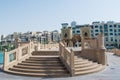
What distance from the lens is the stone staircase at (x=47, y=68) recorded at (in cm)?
1106

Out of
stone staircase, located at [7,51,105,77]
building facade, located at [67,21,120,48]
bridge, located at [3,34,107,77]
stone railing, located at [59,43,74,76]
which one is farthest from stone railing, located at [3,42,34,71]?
building facade, located at [67,21,120,48]

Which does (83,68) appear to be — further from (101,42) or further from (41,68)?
(101,42)

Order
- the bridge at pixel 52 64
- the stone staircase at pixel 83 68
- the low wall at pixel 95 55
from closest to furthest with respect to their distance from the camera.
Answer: the bridge at pixel 52 64, the stone staircase at pixel 83 68, the low wall at pixel 95 55

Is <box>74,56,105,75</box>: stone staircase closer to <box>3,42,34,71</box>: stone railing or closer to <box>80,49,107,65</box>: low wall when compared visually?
<box>80,49,107,65</box>: low wall

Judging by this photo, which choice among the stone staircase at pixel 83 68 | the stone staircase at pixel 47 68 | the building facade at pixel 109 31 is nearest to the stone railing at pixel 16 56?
the stone staircase at pixel 47 68

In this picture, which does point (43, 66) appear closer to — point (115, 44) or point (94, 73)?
point (94, 73)

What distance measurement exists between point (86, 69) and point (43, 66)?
276cm

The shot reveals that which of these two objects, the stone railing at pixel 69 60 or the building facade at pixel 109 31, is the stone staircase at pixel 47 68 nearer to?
the stone railing at pixel 69 60

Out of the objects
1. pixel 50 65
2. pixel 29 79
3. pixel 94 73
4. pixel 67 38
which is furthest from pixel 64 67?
pixel 67 38

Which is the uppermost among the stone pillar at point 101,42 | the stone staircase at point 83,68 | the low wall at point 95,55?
the stone pillar at point 101,42

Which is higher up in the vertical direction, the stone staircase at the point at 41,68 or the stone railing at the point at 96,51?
the stone railing at the point at 96,51

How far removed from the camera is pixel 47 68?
11617 mm

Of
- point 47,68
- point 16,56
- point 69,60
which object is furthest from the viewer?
point 16,56

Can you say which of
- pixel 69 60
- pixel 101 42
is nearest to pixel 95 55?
pixel 101 42
